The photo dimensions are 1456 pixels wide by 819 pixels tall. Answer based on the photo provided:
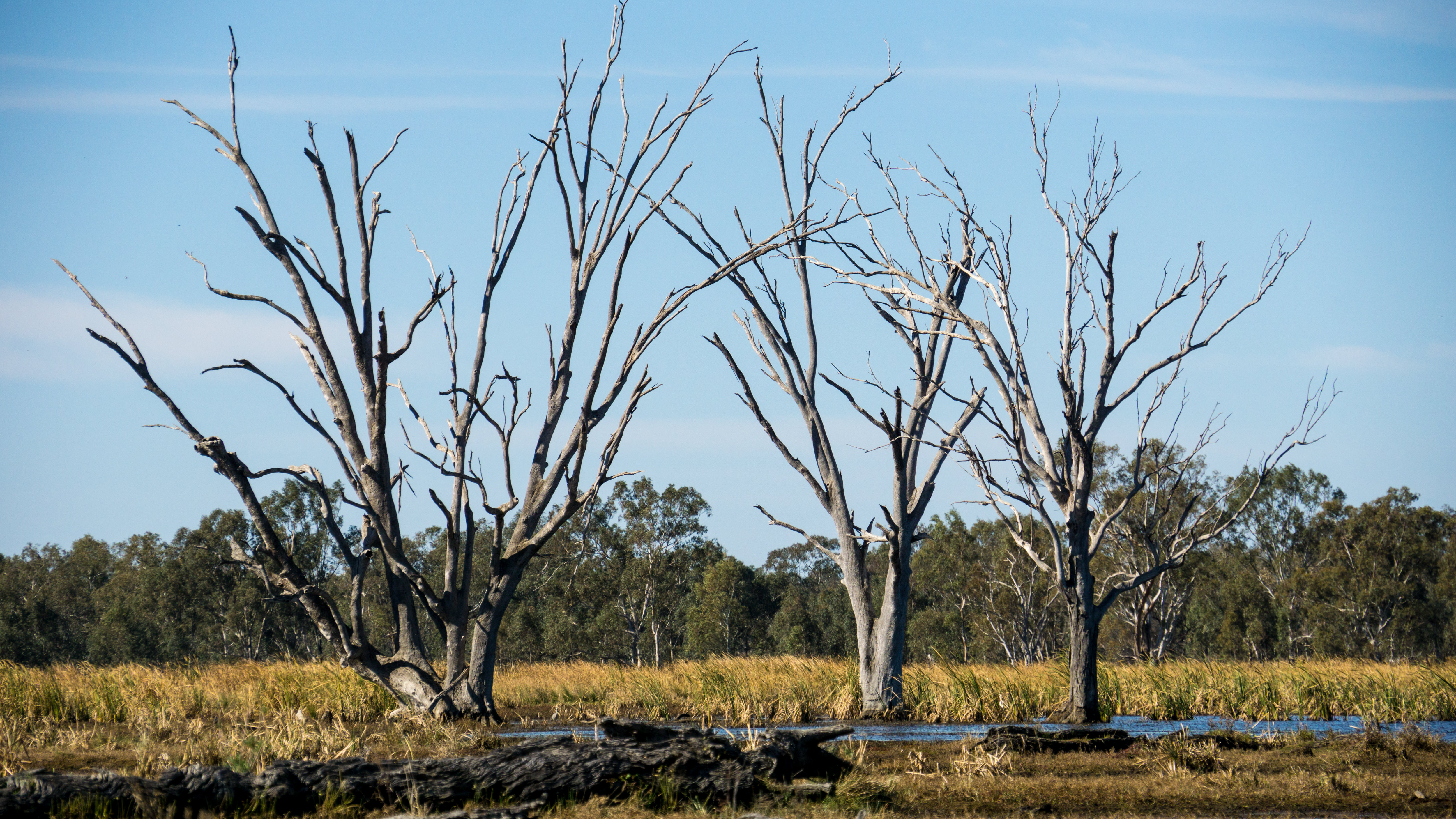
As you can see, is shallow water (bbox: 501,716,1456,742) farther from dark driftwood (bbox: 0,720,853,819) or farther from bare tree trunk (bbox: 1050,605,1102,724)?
dark driftwood (bbox: 0,720,853,819)

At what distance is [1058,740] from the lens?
9.87m

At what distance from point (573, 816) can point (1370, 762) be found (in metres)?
6.98

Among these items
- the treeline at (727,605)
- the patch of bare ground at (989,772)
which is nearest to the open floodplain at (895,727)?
the patch of bare ground at (989,772)

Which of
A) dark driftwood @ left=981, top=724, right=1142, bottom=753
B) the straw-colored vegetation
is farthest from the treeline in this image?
dark driftwood @ left=981, top=724, right=1142, bottom=753

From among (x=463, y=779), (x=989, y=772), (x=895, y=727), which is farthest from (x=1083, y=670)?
(x=463, y=779)

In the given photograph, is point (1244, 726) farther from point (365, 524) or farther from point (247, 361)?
point (247, 361)

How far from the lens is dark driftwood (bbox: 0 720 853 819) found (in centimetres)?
647

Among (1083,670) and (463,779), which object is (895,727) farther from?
(463,779)

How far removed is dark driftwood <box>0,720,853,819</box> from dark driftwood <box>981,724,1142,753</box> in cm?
221

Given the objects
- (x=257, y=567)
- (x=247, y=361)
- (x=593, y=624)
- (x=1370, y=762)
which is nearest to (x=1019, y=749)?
(x=1370, y=762)

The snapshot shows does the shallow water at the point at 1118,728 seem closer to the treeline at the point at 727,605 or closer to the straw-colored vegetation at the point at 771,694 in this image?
the straw-colored vegetation at the point at 771,694

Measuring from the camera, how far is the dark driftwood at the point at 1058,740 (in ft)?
31.8

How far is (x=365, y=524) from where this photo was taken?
1173 centimetres

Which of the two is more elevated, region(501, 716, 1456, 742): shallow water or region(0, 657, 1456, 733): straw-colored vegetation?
region(0, 657, 1456, 733): straw-colored vegetation
